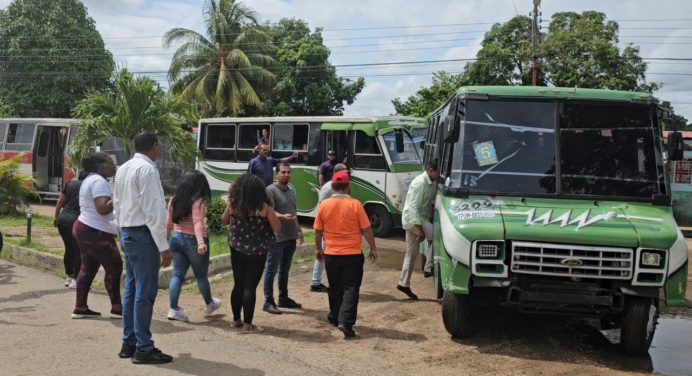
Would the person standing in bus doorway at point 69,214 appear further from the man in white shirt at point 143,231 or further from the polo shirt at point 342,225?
the polo shirt at point 342,225

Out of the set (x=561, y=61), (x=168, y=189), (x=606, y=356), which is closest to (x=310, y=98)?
(x=561, y=61)

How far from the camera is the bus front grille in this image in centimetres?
558

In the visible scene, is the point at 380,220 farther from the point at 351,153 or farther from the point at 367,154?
the point at 351,153

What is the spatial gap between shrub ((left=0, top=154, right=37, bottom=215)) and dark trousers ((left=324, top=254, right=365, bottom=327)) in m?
11.1

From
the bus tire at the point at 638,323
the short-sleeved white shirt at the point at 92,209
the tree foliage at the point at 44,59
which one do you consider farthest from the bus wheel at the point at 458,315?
the tree foliage at the point at 44,59

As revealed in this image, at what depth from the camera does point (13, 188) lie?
50.0 ft

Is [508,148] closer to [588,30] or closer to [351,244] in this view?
[351,244]

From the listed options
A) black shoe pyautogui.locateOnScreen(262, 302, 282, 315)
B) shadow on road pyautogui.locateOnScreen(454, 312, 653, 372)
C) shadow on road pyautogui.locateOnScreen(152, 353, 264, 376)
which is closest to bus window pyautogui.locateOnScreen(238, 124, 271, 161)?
black shoe pyautogui.locateOnScreen(262, 302, 282, 315)

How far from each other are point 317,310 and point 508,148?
2917mm

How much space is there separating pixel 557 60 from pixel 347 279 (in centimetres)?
2816

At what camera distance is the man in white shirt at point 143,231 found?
5.12 meters

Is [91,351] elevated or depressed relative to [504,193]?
depressed

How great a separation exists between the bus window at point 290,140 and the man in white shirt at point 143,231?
10.5m

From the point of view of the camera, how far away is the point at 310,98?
35.1 metres
